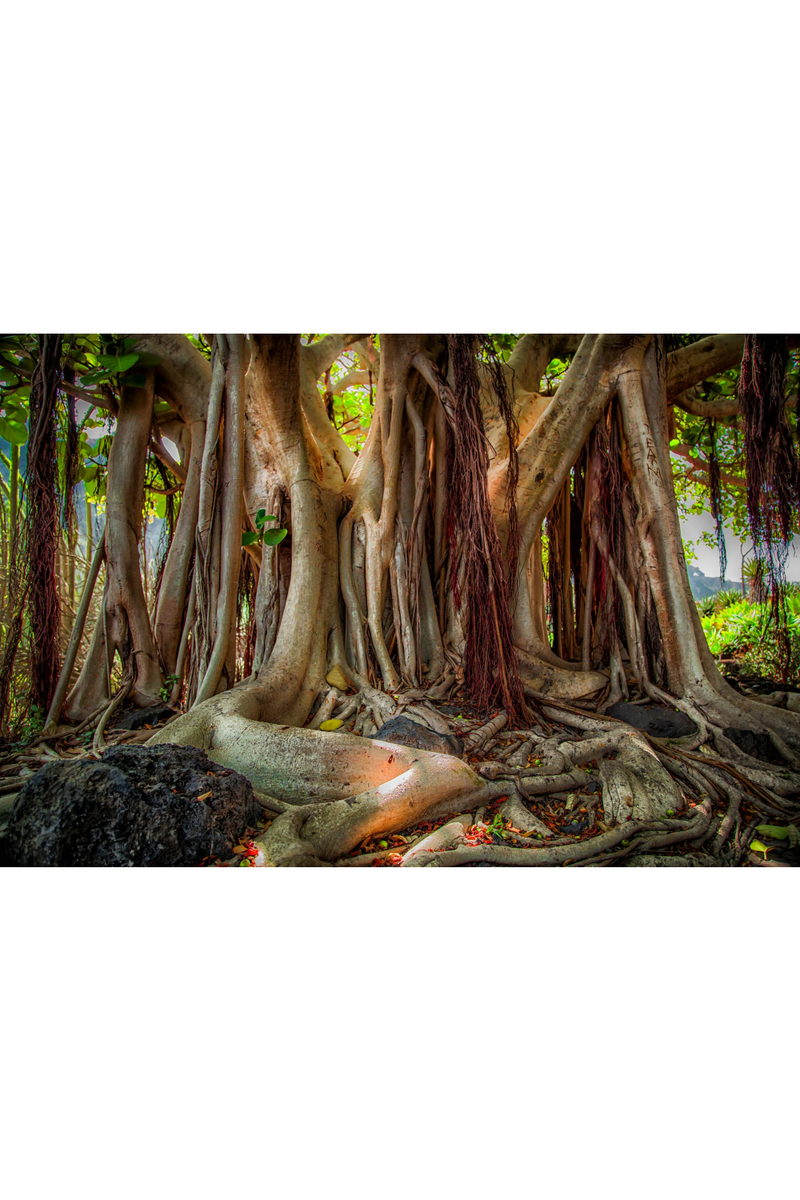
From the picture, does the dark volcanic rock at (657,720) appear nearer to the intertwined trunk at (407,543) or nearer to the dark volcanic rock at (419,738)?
the intertwined trunk at (407,543)

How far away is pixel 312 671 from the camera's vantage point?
110 inches

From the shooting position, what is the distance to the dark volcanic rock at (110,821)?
1621 millimetres

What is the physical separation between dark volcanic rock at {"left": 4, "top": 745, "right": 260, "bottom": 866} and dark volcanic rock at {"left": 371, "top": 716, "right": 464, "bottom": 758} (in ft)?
2.40

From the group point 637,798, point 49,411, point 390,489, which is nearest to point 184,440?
point 49,411

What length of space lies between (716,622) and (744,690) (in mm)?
2037

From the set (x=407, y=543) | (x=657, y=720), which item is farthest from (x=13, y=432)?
(x=657, y=720)

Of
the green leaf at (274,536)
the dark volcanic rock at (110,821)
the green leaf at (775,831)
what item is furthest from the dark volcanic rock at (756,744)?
the green leaf at (274,536)

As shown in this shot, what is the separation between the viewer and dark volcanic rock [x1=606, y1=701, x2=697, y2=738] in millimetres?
2584

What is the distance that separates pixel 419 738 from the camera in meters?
2.28

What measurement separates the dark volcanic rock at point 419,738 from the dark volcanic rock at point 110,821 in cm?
73

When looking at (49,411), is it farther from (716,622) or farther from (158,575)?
(716,622)

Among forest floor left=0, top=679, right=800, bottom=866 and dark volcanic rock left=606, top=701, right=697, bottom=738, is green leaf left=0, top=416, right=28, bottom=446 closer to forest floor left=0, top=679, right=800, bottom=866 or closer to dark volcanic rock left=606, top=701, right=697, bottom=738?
forest floor left=0, top=679, right=800, bottom=866

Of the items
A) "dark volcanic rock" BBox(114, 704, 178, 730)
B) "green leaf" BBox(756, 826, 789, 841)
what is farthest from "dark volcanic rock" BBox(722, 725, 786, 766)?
"dark volcanic rock" BBox(114, 704, 178, 730)
